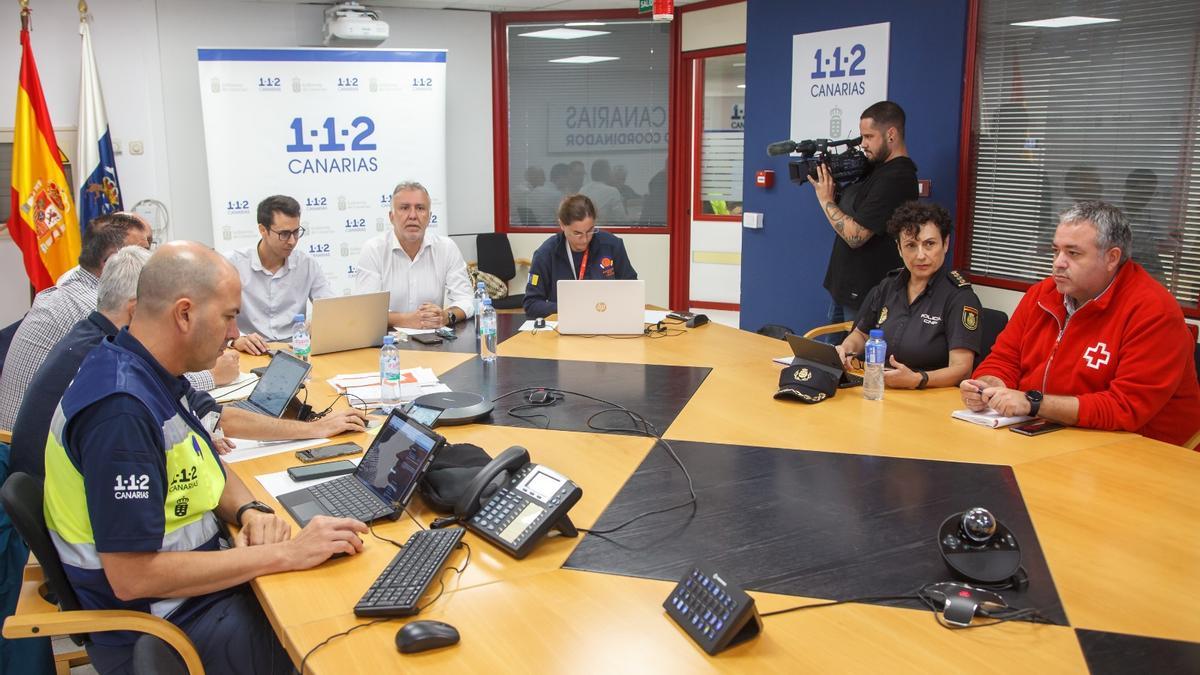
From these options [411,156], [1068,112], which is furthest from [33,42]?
[1068,112]

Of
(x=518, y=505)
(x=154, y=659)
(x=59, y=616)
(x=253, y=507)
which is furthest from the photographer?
(x=253, y=507)

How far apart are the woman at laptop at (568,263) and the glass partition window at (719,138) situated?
3.12 m

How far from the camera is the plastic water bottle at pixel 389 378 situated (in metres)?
2.96

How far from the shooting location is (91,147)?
19.4 feet

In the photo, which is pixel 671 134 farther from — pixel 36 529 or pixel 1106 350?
pixel 36 529

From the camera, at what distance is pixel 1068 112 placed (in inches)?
169

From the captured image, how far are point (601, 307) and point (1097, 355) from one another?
2.03 m

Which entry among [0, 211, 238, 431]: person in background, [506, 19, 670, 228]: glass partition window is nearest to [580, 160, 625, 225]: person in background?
[506, 19, 670, 228]: glass partition window

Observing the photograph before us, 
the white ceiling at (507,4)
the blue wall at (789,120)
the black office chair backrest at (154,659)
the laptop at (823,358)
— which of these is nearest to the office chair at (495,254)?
the white ceiling at (507,4)

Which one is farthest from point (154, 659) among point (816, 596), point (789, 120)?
point (789, 120)

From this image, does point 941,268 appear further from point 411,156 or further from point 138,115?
point 138,115

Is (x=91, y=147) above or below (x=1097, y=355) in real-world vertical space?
above

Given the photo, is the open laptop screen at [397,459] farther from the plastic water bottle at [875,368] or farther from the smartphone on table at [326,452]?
the plastic water bottle at [875,368]

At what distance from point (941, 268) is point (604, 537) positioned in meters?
2.09
